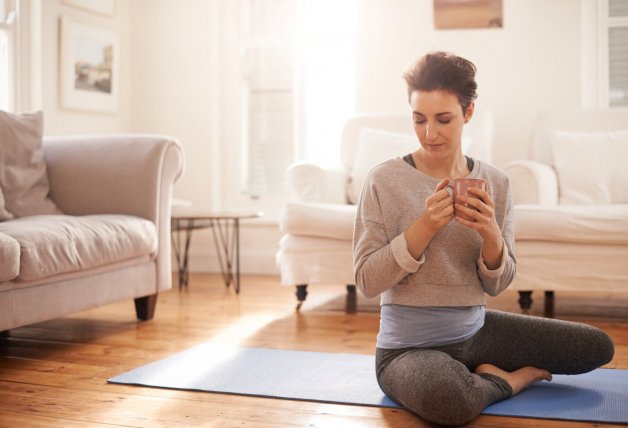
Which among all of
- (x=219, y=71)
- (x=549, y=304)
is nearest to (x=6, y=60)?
(x=219, y=71)

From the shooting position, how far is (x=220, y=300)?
12.1 ft

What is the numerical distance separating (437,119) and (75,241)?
4.50 ft

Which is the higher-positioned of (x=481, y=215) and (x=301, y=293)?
(x=481, y=215)

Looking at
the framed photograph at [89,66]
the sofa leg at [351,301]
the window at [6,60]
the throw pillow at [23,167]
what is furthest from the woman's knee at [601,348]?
the framed photograph at [89,66]

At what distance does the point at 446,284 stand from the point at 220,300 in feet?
6.85

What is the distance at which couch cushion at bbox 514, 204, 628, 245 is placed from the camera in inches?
113

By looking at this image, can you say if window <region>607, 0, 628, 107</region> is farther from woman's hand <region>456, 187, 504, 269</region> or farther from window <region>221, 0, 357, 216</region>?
woman's hand <region>456, 187, 504, 269</region>

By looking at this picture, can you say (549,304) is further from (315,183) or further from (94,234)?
(94,234)

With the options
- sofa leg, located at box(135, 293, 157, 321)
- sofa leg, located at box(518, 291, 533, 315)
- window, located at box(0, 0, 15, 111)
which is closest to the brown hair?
sofa leg, located at box(518, 291, 533, 315)

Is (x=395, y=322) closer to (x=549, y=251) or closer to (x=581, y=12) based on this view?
(x=549, y=251)

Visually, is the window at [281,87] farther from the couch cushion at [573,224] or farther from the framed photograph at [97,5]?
the couch cushion at [573,224]

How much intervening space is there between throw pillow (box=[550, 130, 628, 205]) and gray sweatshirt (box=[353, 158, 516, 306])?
5.80ft

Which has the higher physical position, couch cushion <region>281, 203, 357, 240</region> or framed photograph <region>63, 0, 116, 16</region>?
framed photograph <region>63, 0, 116, 16</region>

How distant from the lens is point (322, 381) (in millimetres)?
2094
